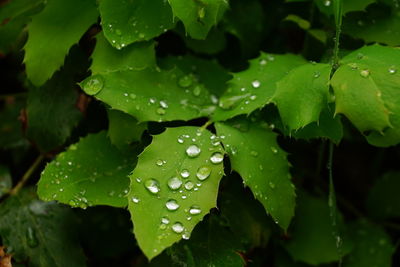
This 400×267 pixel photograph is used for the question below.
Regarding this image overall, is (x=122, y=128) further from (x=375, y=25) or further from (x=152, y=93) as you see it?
(x=375, y=25)

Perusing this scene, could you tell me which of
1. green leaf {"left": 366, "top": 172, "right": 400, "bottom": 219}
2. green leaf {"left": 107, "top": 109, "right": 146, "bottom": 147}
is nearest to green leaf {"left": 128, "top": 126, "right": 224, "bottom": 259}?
green leaf {"left": 107, "top": 109, "right": 146, "bottom": 147}

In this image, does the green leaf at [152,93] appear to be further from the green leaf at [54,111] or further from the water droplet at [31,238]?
the water droplet at [31,238]

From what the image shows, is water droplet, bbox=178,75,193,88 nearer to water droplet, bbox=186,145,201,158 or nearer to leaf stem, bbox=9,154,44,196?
water droplet, bbox=186,145,201,158

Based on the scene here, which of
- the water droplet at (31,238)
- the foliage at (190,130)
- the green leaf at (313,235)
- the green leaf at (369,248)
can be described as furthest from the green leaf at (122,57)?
the green leaf at (369,248)

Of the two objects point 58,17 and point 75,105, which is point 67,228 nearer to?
point 75,105

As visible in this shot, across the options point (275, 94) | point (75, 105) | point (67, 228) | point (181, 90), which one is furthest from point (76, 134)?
point (275, 94)

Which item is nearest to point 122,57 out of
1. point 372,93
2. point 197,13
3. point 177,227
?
Result: point 197,13
